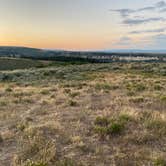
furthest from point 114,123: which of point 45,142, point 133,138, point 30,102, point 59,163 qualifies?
point 30,102

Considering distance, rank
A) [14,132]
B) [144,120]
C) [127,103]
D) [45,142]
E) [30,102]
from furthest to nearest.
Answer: [30,102]
[127,103]
[144,120]
[14,132]
[45,142]

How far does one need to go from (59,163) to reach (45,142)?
128 centimetres

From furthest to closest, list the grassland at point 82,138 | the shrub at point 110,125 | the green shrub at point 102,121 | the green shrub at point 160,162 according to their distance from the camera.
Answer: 1. the green shrub at point 102,121
2. the shrub at point 110,125
3. the grassland at point 82,138
4. the green shrub at point 160,162

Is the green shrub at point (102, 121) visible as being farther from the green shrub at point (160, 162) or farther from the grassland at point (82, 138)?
the green shrub at point (160, 162)

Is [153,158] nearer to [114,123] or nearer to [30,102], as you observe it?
[114,123]

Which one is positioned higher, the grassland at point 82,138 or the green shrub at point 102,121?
the green shrub at point 102,121

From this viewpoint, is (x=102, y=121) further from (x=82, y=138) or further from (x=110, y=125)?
(x=82, y=138)

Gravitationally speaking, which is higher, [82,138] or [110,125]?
[110,125]

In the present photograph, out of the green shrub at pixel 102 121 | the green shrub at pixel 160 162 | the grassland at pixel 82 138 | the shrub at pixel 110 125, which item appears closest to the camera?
the green shrub at pixel 160 162

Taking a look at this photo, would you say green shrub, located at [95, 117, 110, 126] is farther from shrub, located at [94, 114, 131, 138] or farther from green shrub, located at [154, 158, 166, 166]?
green shrub, located at [154, 158, 166, 166]

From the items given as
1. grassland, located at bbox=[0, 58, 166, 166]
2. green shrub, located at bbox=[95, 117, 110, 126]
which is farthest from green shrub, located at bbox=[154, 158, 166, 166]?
green shrub, located at bbox=[95, 117, 110, 126]

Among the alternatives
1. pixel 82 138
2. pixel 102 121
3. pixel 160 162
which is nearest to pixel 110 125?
pixel 102 121

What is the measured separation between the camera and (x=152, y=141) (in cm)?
680

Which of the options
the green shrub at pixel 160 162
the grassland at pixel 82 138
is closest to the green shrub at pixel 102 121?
the grassland at pixel 82 138
